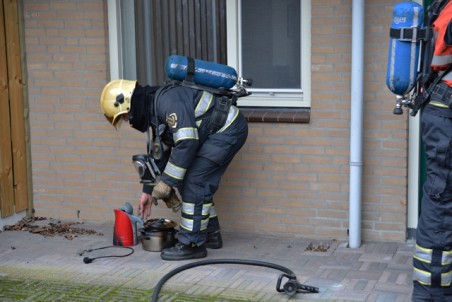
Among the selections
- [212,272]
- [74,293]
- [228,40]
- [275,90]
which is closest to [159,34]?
[228,40]

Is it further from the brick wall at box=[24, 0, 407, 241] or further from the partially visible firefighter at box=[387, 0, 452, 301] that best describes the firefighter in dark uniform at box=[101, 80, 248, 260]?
the partially visible firefighter at box=[387, 0, 452, 301]

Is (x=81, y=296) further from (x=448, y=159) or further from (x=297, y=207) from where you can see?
(x=448, y=159)

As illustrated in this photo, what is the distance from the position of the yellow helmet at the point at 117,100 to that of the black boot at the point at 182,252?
45.0 inches

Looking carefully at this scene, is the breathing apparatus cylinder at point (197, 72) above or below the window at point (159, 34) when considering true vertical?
below

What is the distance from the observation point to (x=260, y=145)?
728 centimetres

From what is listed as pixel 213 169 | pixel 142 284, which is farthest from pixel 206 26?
pixel 142 284

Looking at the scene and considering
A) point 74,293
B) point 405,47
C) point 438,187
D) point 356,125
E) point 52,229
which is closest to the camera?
point 438,187

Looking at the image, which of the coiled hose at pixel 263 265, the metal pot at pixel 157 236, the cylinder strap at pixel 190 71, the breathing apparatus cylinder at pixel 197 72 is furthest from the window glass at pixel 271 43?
the coiled hose at pixel 263 265

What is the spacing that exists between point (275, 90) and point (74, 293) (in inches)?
105

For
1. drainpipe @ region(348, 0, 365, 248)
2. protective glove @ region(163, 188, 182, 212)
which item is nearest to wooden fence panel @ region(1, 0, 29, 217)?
protective glove @ region(163, 188, 182, 212)

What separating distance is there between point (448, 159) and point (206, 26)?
10.6 feet

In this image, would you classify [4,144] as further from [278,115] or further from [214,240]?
[278,115]

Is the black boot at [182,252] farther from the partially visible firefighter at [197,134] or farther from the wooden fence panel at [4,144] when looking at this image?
the wooden fence panel at [4,144]

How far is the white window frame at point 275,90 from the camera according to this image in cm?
714
